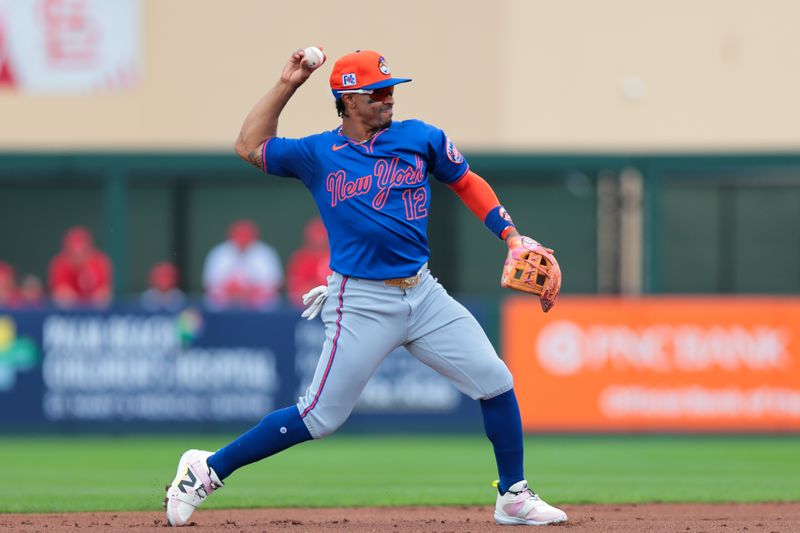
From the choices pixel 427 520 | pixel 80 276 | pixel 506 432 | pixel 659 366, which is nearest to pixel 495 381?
pixel 506 432

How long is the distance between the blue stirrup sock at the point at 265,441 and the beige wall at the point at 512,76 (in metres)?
10.2

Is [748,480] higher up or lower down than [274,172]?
lower down

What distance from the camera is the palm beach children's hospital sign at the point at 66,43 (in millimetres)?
16500

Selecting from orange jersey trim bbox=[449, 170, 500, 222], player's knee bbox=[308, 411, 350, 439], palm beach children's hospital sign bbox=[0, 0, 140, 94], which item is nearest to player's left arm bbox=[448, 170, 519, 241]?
orange jersey trim bbox=[449, 170, 500, 222]

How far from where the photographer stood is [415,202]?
21.2 feet

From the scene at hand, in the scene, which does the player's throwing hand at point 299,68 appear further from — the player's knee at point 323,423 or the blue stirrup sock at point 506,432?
the blue stirrup sock at point 506,432

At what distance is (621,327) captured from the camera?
13375mm

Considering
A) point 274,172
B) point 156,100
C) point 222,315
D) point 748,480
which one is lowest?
point 748,480

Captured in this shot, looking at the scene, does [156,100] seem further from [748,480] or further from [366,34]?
[748,480]

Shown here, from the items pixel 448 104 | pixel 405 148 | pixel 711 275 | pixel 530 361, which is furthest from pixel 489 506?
pixel 711 275

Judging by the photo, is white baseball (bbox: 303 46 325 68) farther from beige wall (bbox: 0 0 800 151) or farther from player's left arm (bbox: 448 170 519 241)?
beige wall (bbox: 0 0 800 151)

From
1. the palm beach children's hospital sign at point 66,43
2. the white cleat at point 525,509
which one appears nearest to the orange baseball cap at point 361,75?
the white cleat at point 525,509

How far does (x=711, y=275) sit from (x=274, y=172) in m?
13.0

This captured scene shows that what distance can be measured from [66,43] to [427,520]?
1086 centimetres
